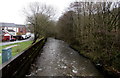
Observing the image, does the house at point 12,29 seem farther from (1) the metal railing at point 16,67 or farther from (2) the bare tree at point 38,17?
(1) the metal railing at point 16,67

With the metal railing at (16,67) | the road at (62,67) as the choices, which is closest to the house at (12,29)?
the road at (62,67)

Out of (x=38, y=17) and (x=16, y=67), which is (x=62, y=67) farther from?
(x=38, y=17)

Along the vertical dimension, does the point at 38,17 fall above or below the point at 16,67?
above

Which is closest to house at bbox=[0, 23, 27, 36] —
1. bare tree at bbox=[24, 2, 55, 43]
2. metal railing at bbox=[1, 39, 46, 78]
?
bare tree at bbox=[24, 2, 55, 43]

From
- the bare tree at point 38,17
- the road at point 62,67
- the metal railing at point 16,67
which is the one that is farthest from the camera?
the bare tree at point 38,17

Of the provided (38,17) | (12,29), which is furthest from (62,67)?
(12,29)

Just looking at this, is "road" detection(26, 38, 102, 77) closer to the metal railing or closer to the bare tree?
the metal railing


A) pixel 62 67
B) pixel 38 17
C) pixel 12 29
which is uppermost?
pixel 38 17

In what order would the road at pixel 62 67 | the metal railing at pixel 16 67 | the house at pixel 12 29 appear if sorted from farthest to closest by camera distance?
the house at pixel 12 29
the road at pixel 62 67
the metal railing at pixel 16 67

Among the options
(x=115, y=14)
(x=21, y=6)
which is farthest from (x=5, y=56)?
(x=21, y=6)

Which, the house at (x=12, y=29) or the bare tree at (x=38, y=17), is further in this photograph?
the house at (x=12, y=29)

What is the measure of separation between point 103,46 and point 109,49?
34.5 inches

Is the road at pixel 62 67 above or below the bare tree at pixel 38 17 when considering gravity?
below

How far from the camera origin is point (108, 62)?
5473mm
